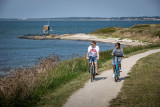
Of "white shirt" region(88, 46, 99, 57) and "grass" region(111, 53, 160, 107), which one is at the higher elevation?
"white shirt" region(88, 46, 99, 57)

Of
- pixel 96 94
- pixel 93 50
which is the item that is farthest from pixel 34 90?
pixel 93 50

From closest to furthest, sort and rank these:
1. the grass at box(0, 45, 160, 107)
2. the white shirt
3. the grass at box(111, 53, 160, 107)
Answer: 1. the grass at box(111, 53, 160, 107)
2. the grass at box(0, 45, 160, 107)
3. the white shirt

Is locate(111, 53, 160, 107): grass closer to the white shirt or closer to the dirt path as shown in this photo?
the dirt path

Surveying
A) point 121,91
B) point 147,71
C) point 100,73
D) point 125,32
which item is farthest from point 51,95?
point 125,32

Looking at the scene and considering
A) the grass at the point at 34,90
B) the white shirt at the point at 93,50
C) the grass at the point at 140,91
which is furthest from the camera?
the white shirt at the point at 93,50

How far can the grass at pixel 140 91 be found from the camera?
27.7 feet

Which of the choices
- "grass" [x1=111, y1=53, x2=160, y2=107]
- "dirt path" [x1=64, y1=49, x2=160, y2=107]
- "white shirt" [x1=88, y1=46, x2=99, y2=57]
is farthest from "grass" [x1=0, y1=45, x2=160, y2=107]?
"grass" [x1=111, y1=53, x2=160, y2=107]

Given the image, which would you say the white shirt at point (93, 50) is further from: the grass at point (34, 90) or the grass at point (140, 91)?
the grass at point (140, 91)

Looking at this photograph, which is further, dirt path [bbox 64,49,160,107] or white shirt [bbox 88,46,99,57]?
white shirt [bbox 88,46,99,57]

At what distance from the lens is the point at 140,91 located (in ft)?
33.0

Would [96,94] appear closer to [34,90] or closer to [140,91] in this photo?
[140,91]

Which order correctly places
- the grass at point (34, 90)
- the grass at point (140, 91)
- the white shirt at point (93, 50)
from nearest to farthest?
the grass at point (140, 91)
the grass at point (34, 90)
the white shirt at point (93, 50)

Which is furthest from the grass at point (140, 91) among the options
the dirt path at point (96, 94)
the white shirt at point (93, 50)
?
the white shirt at point (93, 50)

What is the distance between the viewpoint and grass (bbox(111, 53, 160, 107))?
8.45m
